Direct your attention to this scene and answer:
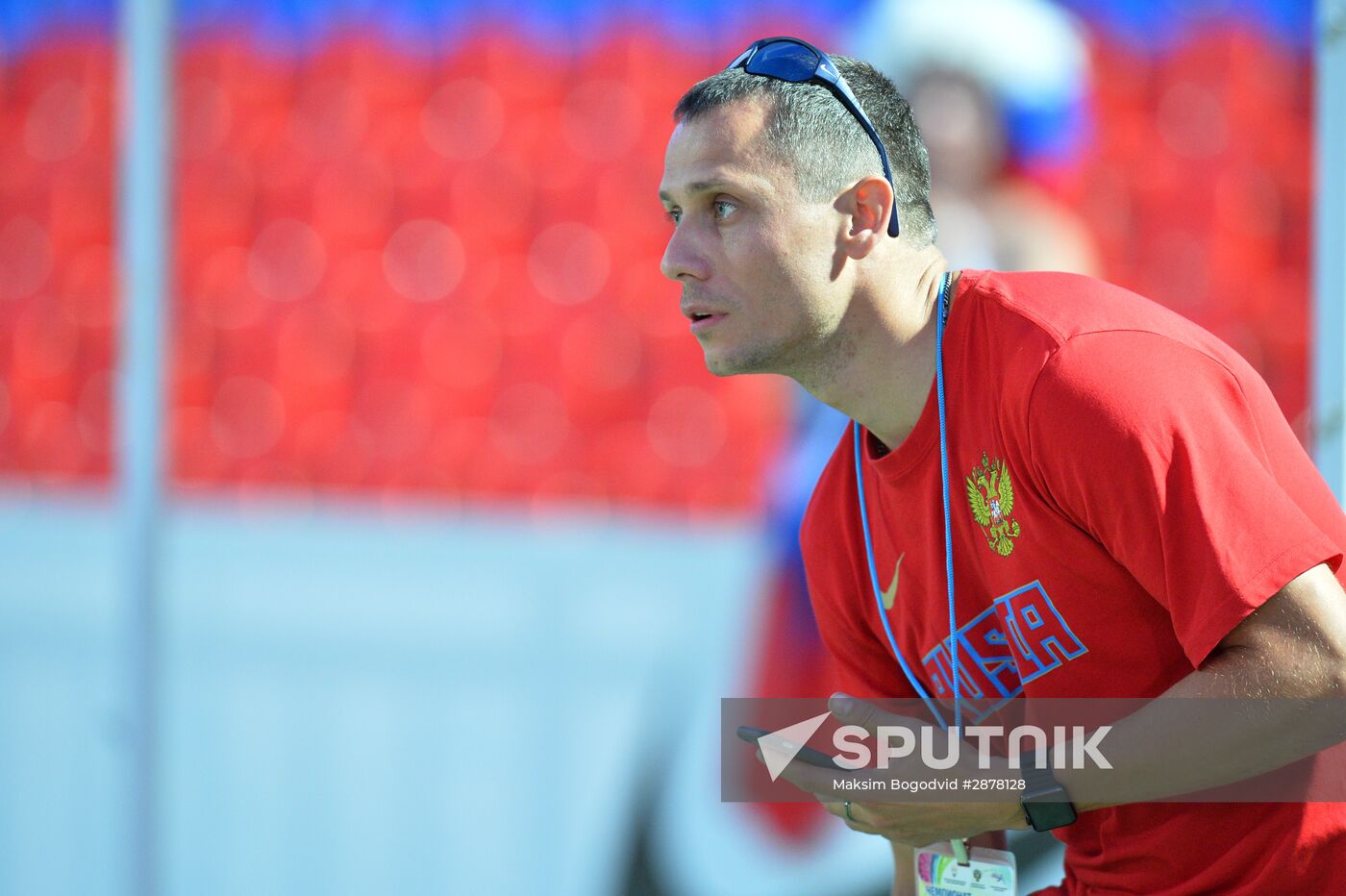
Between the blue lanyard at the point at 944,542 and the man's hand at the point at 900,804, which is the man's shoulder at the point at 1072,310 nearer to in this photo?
the blue lanyard at the point at 944,542

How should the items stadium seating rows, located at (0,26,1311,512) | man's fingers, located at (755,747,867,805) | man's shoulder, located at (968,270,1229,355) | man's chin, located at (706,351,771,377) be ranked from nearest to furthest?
man's shoulder, located at (968,270,1229,355) → man's fingers, located at (755,747,867,805) → man's chin, located at (706,351,771,377) → stadium seating rows, located at (0,26,1311,512)

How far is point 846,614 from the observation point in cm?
155

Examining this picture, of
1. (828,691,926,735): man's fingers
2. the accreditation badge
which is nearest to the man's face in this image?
(828,691,926,735): man's fingers

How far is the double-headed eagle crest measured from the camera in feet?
4.11

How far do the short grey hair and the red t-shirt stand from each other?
156mm

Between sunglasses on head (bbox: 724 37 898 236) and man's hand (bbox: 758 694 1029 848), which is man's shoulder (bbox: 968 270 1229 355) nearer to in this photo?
sunglasses on head (bbox: 724 37 898 236)

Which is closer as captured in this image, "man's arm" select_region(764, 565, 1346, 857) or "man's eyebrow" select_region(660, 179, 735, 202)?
"man's arm" select_region(764, 565, 1346, 857)

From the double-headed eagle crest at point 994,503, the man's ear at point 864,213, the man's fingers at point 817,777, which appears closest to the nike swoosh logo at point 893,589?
the double-headed eagle crest at point 994,503

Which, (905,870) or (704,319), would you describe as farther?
(905,870)

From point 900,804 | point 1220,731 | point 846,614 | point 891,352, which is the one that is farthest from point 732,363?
point 1220,731

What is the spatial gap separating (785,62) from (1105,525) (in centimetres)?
63

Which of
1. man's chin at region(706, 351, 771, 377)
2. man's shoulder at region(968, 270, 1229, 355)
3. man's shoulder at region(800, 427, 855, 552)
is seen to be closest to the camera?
man's shoulder at region(968, 270, 1229, 355)

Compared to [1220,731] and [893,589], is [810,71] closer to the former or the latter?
[893,589]

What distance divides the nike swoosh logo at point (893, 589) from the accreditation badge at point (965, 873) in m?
0.31
